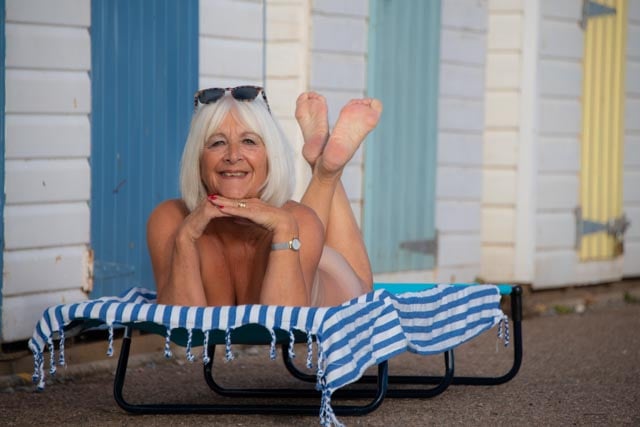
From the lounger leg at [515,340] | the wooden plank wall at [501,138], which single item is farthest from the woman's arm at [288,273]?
the wooden plank wall at [501,138]

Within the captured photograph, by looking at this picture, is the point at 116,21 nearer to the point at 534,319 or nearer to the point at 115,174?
the point at 115,174

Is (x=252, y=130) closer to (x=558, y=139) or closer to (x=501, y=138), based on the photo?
(x=501, y=138)

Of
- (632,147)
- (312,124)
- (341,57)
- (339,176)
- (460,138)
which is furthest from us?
(632,147)

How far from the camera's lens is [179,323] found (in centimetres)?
421

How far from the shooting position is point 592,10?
9227 millimetres

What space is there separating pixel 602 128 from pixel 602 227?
0.75m

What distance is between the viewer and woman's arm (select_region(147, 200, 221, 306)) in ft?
14.3

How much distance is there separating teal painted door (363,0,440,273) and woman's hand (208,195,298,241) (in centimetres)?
345

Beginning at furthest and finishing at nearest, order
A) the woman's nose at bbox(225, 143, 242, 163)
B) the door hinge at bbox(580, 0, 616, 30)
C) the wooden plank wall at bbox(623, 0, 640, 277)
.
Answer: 1. the wooden plank wall at bbox(623, 0, 640, 277)
2. the door hinge at bbox(580, 0, 616, 30)
3. the woman's nose at bbox(225, 143, 242, 163)

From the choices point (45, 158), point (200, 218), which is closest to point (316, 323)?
point (200, 218)

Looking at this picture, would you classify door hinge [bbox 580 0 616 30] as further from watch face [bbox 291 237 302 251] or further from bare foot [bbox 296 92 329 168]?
watch face [bbox 291 237 302 251]

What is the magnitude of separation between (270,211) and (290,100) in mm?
3037

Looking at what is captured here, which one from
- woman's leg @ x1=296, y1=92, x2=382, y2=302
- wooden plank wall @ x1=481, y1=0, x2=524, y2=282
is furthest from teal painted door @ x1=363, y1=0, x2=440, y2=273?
woman's leg @ x1=296, y1=92, x2=382, y2=302

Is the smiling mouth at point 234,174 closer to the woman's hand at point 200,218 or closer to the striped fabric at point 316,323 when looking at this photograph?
the woman's hand at point 200,218
